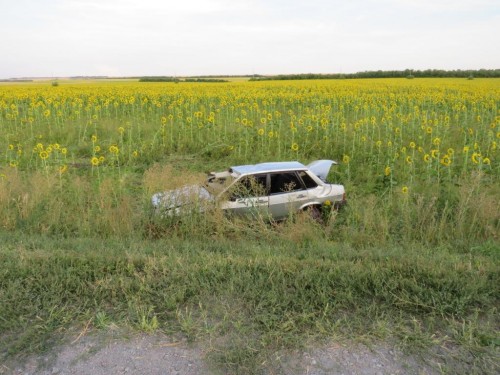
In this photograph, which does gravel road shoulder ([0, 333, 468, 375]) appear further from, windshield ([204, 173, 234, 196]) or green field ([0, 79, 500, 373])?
windshield ([204, 173, 234, 196])

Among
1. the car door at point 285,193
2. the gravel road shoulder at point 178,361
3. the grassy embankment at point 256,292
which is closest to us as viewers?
the gravel road shoulder at point 178,361

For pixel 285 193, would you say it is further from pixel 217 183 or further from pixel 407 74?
pixel 407 74

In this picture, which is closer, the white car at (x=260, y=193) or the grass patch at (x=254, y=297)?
the grass patch at (x=254, y=297)

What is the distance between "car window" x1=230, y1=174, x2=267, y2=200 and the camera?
6227 millimetres

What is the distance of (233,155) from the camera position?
38.1 ft

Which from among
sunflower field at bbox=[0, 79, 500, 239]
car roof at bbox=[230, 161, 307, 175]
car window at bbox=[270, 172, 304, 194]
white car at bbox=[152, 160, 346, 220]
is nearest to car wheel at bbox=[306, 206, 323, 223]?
white car at bbox=[152, 160, 346, 220]

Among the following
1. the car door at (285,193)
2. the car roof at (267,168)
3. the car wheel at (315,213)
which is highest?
the car roof at (267,168)

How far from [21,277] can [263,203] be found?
3513mm

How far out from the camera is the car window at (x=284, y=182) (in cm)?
663

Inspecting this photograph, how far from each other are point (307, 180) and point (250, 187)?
106cm

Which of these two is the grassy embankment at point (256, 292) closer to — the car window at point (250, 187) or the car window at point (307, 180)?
the car window at point (250, 187)

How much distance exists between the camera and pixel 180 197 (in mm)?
5996

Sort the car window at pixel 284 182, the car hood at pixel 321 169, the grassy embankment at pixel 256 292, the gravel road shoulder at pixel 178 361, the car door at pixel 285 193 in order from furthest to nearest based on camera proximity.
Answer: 1. the car hood at pixel 321 169
2. the car window at pixel 284 182
3. the car door at pixel 285 193
4. the grassy embankment at pixel 256 292
5. the gravel road shoulder at pixel 178 361

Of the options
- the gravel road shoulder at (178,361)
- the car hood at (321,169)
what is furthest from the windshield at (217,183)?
the gravel road shoulder at (178,361)
